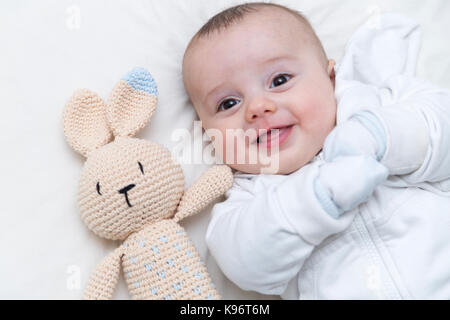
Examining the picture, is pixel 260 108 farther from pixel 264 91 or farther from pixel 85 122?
pixel 85 122

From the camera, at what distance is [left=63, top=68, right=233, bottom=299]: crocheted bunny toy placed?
0.91 metres

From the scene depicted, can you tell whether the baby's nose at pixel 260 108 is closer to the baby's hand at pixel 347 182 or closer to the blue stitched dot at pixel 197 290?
the baby's hand at pixel 347 182

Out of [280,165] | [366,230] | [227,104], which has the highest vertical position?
[227,104]

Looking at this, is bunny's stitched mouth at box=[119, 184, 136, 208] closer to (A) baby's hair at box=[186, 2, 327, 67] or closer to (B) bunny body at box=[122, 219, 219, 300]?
(B) bunny body at box=[122, 219, 219, 300]

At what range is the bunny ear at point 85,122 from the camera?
3.32ft

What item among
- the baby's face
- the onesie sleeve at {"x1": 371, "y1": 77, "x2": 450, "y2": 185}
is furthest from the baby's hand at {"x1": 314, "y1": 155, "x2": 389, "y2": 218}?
the baby's face

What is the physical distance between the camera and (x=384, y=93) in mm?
1132

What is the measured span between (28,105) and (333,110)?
0.69 metres

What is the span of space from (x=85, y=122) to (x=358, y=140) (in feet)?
1.92

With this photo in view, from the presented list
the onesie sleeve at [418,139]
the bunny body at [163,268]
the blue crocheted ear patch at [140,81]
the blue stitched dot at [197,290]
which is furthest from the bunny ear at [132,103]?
the onesie sleeve at [418,139]

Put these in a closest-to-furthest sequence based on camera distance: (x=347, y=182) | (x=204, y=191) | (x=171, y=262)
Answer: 1. (x=347, y=182)
2. (x=171, y=262)
3. (x=204, y=191)

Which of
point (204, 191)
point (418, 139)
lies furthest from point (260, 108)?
point (418, 139)

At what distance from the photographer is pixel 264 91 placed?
3.46 feet

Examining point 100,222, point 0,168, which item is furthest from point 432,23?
point 0,168
